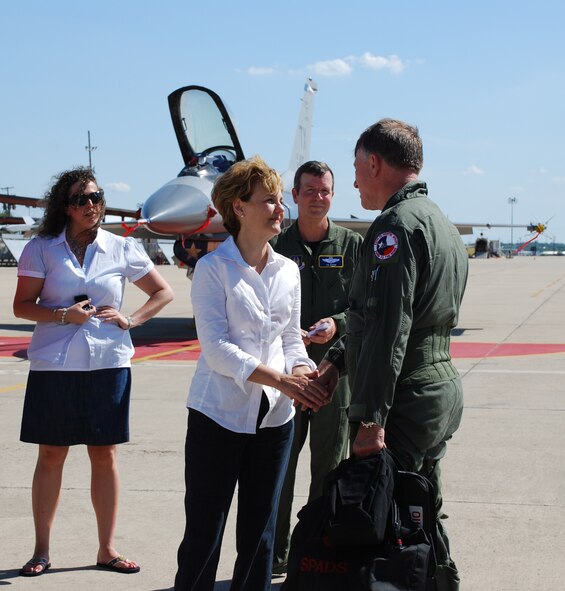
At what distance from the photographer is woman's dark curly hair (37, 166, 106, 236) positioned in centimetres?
449

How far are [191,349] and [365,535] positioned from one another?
11636mm

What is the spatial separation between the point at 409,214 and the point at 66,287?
2065mm

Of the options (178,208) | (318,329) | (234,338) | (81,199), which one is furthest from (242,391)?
(178,208)

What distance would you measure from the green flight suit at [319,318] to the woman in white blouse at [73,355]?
864mm

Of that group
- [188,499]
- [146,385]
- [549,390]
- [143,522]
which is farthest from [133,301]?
[188,499]

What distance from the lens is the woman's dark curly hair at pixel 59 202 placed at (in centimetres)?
449

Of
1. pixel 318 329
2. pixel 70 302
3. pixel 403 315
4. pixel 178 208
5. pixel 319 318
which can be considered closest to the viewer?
pixel 403 315

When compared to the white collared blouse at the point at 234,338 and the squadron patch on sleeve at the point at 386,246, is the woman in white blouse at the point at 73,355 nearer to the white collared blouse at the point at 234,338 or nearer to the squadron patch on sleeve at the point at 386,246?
the white collared blouse at the point at 234,338

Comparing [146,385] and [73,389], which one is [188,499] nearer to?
[73,389]

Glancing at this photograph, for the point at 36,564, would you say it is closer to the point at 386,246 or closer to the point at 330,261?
the point at 330,261

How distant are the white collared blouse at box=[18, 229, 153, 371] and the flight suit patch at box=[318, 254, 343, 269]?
1.10 meters

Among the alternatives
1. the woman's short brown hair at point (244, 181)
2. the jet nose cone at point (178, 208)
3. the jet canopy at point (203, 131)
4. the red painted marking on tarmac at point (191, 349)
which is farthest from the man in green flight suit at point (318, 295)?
the jet canopy at point (203, 131)

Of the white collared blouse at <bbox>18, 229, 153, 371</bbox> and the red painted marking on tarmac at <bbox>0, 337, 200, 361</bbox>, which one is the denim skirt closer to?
the white collared blouse at <bbox>18, 229, 153, 371</bbox>

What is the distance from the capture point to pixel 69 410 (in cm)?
436
